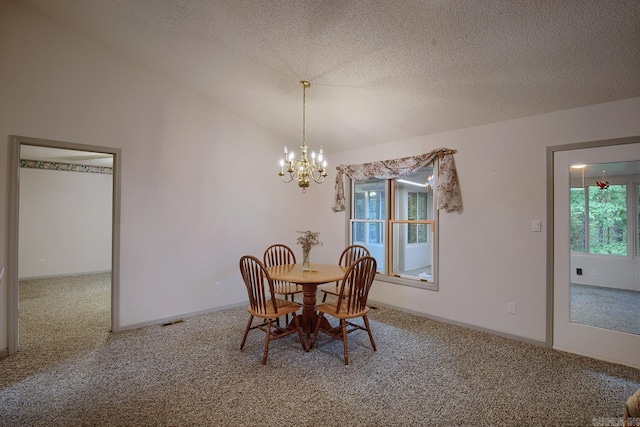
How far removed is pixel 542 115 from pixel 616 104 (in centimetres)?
53

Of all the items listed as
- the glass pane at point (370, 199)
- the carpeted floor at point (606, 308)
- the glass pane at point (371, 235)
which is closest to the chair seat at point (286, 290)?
the glass pane at point (371, 235)

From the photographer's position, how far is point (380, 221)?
179 inches

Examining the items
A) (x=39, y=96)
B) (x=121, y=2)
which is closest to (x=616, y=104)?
(x=121, y=2)

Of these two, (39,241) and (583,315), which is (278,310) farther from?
(39,241)

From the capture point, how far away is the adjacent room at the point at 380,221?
2111mm

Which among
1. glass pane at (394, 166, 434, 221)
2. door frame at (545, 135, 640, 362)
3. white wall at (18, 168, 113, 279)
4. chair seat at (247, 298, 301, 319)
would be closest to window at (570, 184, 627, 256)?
door frame at (545, 135, 640, 362)

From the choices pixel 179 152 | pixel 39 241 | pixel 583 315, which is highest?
pixel 179 152

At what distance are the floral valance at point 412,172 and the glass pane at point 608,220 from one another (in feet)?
3.89

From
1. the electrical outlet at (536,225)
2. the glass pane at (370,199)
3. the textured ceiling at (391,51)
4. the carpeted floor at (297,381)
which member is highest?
the textured ceiling at (391,51)

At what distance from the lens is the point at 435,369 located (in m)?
2.51

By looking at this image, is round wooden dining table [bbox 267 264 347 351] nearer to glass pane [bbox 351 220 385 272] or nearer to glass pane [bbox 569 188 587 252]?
glass pane [bbox 351 220 385 272]

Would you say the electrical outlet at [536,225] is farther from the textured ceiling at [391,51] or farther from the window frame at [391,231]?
the textured ceiling at [391,51]

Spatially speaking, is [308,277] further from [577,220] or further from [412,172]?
[577,220]

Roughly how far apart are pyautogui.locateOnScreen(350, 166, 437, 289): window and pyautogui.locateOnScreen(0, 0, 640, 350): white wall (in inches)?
11.4
